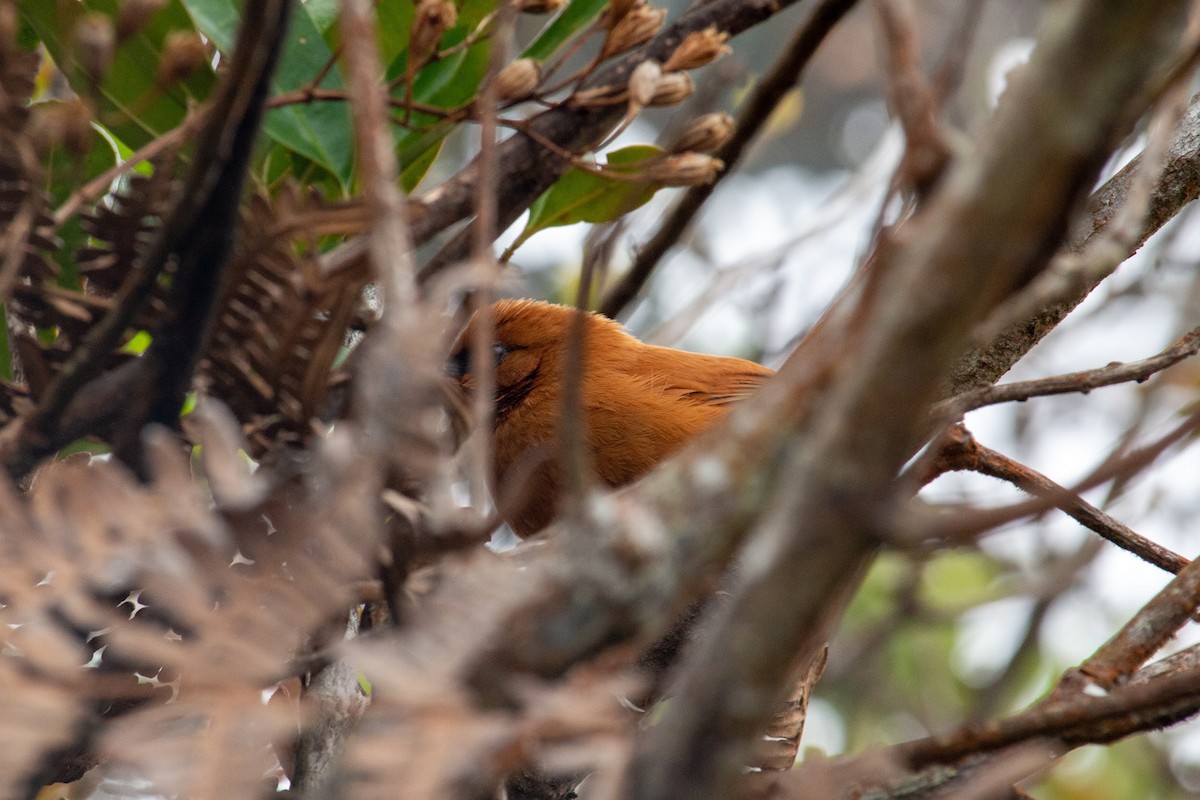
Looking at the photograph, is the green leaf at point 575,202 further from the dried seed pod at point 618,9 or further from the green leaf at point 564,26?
the dried seed pod at point 618,9

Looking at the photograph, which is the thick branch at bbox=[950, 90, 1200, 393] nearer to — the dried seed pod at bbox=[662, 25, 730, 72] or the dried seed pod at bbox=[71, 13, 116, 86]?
the dried seed pod at bbox=[662, 25, 730, 72]

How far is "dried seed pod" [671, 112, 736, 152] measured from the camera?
1.60 m

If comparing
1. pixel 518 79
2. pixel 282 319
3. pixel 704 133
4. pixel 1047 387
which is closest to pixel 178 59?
pixel 282 319

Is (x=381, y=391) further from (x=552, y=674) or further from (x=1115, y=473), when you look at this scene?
(x=1115, y=473)

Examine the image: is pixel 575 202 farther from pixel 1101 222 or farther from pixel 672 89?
pixel 1101 222

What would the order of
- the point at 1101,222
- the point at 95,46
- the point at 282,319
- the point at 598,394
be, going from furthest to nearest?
the point at 598,394 → the point at 1101,222 → the point at 282,319 → the point at 95,46

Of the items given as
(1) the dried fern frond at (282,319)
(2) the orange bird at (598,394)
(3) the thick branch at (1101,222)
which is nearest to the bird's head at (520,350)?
(2) the orange bird at (598,394)

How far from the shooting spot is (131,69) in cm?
154

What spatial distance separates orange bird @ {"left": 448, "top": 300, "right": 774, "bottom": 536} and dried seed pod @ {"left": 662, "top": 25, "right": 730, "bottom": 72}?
0.72 m

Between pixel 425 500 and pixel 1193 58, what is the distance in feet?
2.62

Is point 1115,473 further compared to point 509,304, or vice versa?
point 509,304

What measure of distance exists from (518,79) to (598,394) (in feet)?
3.80

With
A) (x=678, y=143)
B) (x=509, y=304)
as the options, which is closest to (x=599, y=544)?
(x=678, y=143)

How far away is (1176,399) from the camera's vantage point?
4.41m
